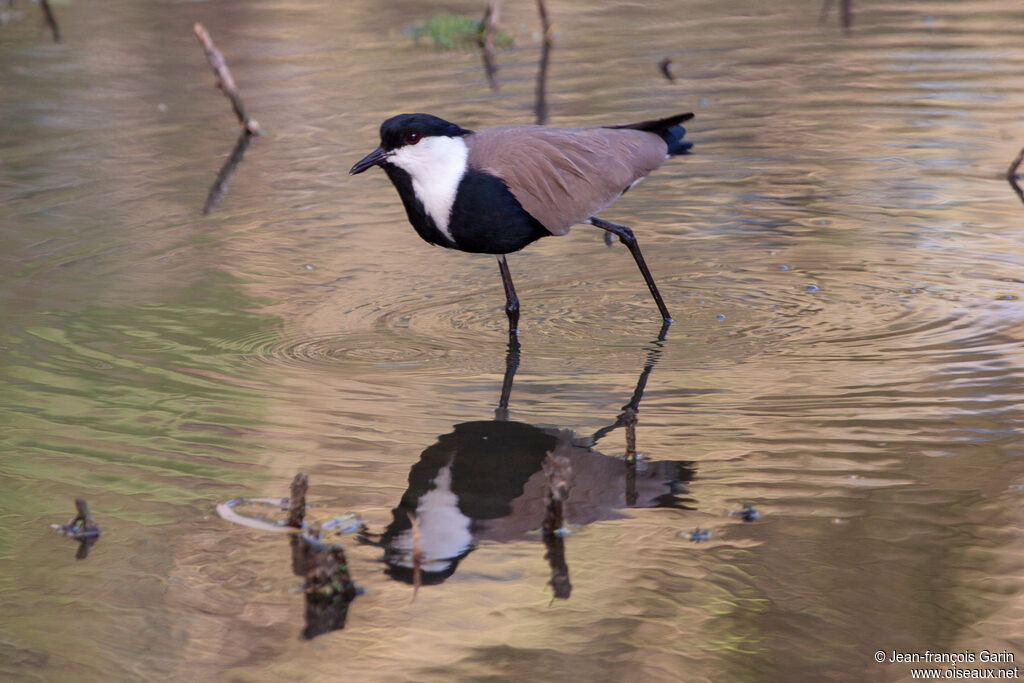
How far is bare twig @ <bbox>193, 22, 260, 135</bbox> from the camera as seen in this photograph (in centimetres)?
954

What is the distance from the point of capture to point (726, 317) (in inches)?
240

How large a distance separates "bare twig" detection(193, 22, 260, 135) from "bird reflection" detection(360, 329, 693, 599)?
5.39 metres

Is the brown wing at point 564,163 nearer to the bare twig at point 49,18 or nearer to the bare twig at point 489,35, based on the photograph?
the bare twig at point 489,35

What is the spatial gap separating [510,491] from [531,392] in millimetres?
907

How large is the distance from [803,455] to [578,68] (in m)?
7.39

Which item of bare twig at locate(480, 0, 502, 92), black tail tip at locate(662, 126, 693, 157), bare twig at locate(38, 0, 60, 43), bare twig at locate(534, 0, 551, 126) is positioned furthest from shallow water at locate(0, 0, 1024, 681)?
bare twig at locate(38, 0, 60, 43)

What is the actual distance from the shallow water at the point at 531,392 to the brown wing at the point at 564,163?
1.88 feet

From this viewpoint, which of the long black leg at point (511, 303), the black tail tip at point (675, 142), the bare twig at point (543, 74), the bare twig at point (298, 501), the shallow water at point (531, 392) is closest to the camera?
the shallow water at point (531, 392)

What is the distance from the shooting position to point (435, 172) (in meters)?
5.50

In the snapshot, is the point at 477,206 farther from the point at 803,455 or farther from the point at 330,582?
the point at 330,582

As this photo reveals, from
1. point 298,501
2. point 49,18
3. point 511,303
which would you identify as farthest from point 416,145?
point 49,18

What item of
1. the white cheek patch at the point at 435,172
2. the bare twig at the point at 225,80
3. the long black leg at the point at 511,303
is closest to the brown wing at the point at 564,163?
the white cheek patch at the point at 435,172

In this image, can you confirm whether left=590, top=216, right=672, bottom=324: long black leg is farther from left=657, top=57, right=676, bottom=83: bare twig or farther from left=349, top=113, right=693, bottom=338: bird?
left=657, top=57, right=676, bottom=83: bare twig

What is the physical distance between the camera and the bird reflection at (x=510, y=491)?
4066mm
